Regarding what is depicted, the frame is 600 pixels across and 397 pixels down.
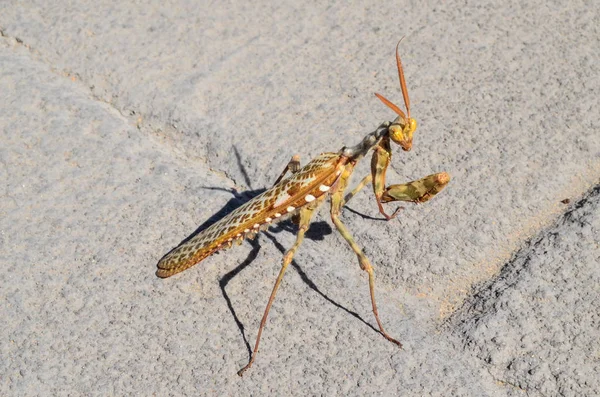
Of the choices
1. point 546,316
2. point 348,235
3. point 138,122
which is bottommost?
point 546,316

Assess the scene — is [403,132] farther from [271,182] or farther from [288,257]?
[271,182]

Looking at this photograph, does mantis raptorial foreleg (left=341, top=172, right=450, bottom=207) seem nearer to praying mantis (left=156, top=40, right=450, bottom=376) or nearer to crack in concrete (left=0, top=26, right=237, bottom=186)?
praying mantis (left=156, top=40, right=450, bottom=376)

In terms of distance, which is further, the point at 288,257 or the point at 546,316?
the point at 288,257

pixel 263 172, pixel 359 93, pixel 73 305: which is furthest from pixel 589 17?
pixel 73 305

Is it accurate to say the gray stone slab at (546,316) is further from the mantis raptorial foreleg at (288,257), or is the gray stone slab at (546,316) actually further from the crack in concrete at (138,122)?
the crack in concrete at (138,122)

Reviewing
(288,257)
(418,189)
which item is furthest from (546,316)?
(288,257)

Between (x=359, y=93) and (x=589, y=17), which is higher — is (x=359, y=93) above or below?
above

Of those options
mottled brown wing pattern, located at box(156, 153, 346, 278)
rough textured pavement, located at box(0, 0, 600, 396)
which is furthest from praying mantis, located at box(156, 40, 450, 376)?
rough textured pavement, located at box(0, 0, 600, 396)

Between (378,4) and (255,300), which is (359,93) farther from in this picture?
(255,300)
